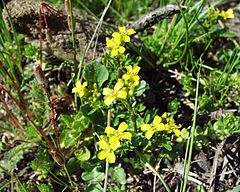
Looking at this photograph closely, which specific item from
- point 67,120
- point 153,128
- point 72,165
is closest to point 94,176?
point 72,165

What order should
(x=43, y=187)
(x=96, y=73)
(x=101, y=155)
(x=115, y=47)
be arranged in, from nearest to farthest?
(x=101, y=155) → (x=115, y=47) → (x=43, y=187) → (x=96, y=73)

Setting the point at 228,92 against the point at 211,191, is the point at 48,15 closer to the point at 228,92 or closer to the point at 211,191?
the point at 228,92

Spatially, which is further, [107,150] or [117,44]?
[117,44]

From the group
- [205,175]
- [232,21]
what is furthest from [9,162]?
[232,21]

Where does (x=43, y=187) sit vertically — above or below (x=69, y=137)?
below

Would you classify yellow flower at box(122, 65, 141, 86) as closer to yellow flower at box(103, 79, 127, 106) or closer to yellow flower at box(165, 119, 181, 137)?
yellow flower at box(103, 79, 127, 106)

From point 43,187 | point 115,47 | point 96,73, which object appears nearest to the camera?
point 115,47

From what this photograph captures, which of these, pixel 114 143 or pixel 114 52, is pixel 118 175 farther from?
pixel 114 52
